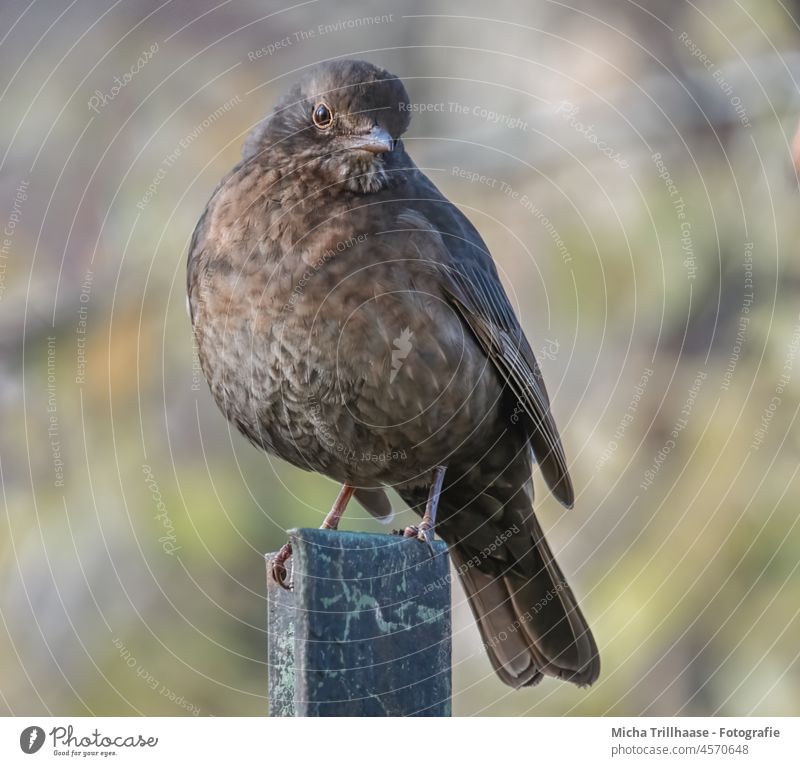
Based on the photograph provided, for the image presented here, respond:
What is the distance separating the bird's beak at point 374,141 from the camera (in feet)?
16.7

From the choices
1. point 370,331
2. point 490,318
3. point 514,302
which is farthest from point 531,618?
point 514,302

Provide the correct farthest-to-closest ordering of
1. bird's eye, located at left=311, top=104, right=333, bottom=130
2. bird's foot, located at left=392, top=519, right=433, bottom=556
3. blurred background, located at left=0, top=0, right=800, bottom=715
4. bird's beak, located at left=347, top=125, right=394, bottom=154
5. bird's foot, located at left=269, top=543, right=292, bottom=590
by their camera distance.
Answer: blurred background, located at left=0, top=0, right=800, bottom=715 → bird's eye, located at left=311, top=104, right=333, bottom=130 → bird's beak, located at left=347, top=125, right=394, bottom=154 → bird's foot, located at left=392, top=519, right=433, bottom=556 → bird's foot, located at left=269, top=543, right=292, bottom=590

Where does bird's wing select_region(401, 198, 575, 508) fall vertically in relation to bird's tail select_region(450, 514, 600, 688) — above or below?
above

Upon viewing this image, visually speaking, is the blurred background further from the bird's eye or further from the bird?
the bird's eye

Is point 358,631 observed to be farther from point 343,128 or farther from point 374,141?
point 343,128

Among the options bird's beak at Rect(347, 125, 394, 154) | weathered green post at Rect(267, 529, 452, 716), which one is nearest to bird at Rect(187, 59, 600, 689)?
bird's beak at Rect(347, 125, 394, 154)

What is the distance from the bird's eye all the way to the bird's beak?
0.14 metres

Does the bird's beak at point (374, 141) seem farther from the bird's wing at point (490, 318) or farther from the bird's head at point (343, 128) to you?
the bird's wing at point (490, 318)

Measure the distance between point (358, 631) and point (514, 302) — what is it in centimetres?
386

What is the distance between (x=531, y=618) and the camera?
5.82 m

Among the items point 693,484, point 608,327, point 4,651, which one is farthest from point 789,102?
point 4,651

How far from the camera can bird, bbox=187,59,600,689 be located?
16.2 ft

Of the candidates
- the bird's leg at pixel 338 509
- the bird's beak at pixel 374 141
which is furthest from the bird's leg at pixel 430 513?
the bird's beak at pixel 374 141

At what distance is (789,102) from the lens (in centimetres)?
724
